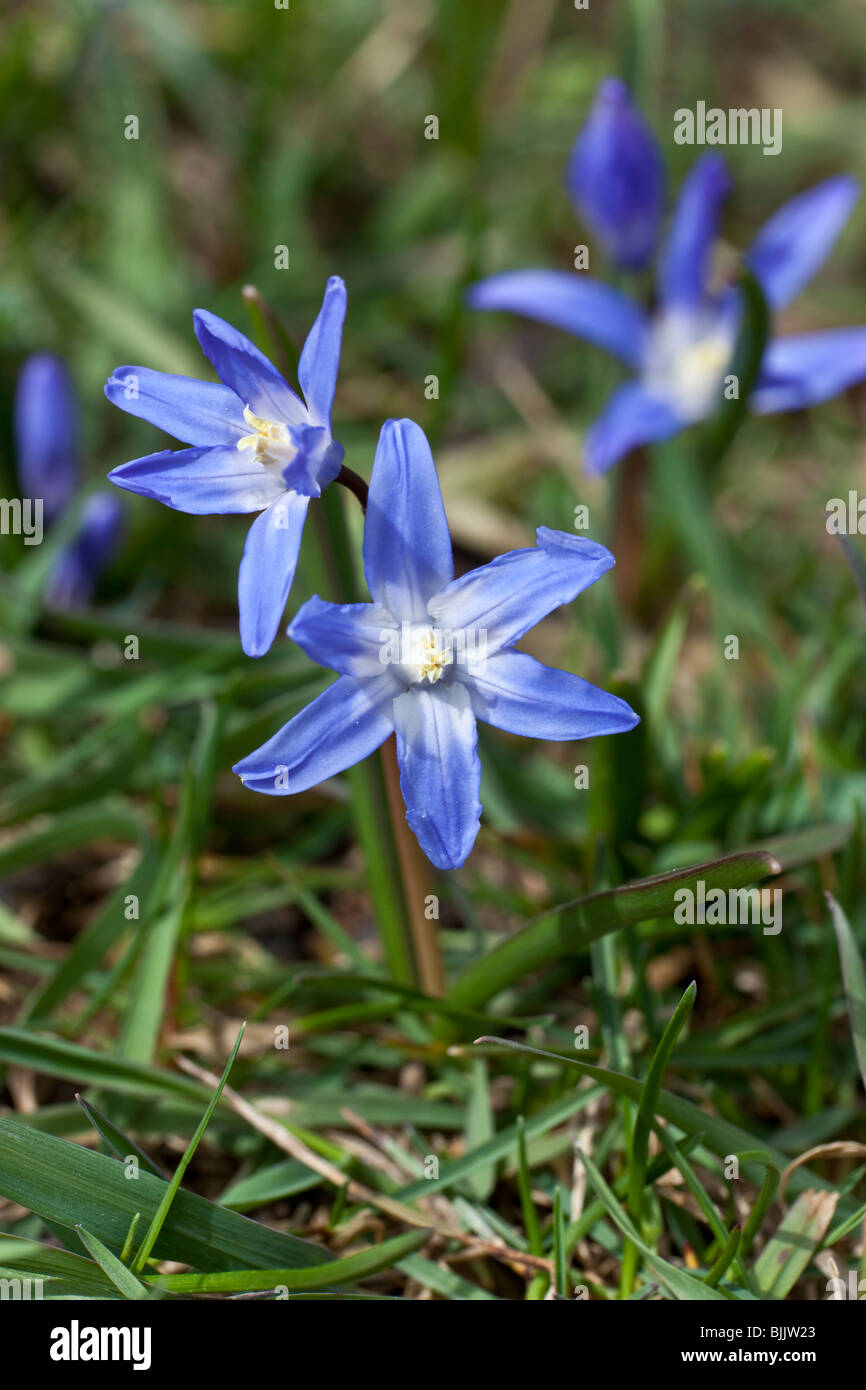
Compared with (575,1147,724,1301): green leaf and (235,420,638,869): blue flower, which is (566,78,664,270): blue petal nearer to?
Answer: (235,420,638,869): blue flower

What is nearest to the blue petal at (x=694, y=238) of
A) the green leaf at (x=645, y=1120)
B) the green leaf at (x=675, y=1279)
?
the green leaf at (x=645, y=1120)

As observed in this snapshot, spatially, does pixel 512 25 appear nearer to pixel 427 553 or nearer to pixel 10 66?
pixel 10 66

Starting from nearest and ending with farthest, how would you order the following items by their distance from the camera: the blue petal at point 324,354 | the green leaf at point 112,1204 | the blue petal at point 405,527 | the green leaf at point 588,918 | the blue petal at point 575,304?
1. the blue petal at point 324,354
2. the blue petal at point 405,527
3. the green leaf at point 588,918
4. the green leaf at point 112,1204
5. the blue petal at point 575,304

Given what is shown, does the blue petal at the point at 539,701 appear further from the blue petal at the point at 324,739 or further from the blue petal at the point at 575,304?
the blue petal at the point at 575,304

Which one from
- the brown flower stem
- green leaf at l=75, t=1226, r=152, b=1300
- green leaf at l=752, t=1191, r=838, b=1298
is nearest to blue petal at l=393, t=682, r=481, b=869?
green leaf at l=75, t=1226, r=152, b=1300

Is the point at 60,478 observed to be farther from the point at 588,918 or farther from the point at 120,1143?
the point at 588,918

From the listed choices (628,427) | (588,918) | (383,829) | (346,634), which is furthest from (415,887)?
(628,427)
